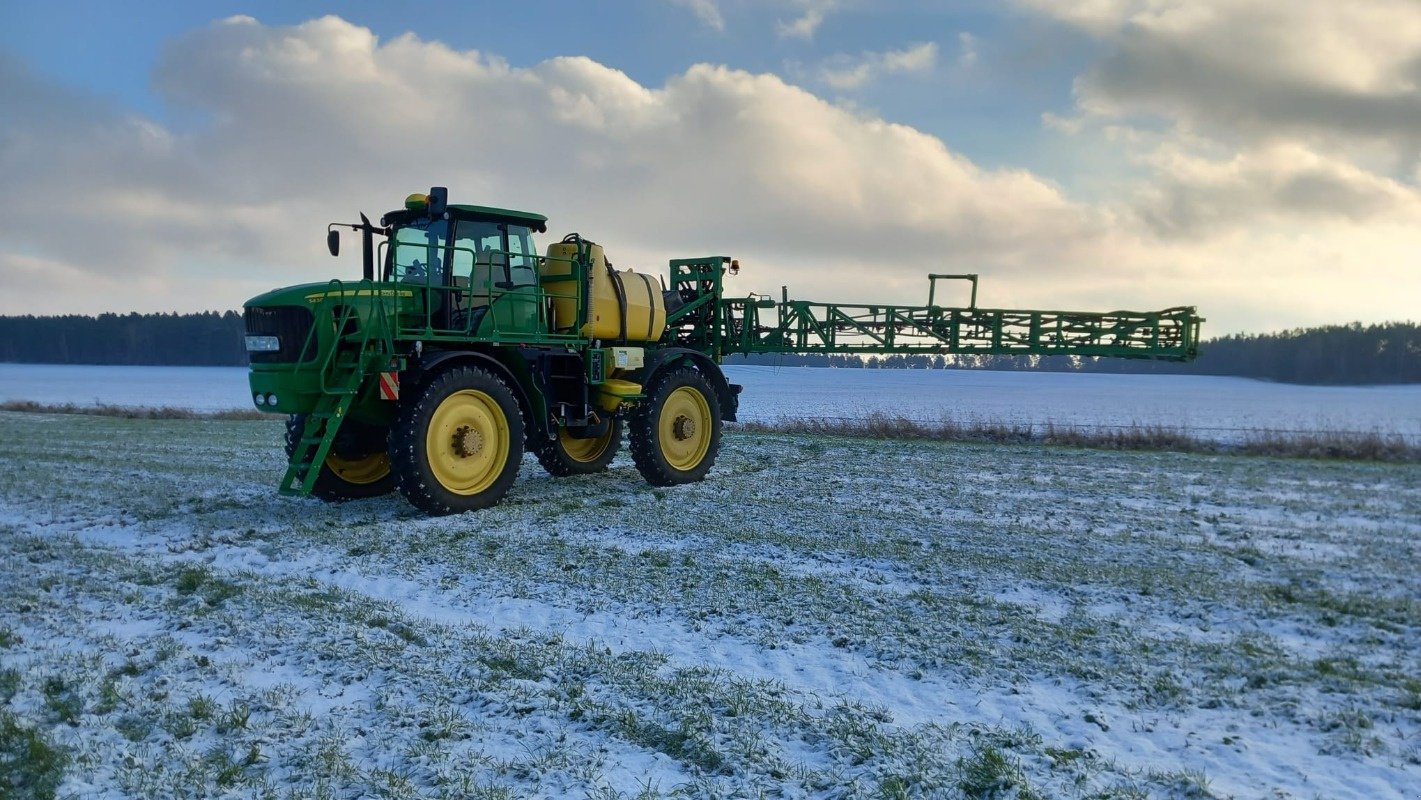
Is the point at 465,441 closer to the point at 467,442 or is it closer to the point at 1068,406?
the point at 467,442

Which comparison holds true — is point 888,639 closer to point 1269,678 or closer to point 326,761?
point 1269,678

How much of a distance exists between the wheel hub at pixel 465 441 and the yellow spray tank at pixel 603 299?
186 centimetres

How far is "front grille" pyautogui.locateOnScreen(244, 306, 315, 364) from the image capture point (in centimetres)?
884


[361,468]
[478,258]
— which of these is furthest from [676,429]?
[361,468]

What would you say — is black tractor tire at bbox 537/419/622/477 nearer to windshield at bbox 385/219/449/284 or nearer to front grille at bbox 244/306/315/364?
windshield at bbox 385/219/449/284

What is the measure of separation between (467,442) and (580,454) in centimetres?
334

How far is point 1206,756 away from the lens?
3.79 m

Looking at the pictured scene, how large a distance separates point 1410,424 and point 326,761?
108 ft

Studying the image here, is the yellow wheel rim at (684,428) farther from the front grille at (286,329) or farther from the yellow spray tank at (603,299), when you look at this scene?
the front grille at (286,329)

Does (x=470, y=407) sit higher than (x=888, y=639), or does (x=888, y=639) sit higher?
(x=470, y=407)

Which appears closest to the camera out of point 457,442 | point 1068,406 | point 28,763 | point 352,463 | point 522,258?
point 28,763

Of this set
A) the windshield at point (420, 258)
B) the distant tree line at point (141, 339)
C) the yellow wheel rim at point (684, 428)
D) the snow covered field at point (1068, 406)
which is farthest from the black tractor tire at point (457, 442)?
the distant tree line at point (141, 339)

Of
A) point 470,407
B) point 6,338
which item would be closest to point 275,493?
point 470,407

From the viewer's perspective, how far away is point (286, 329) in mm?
8906
